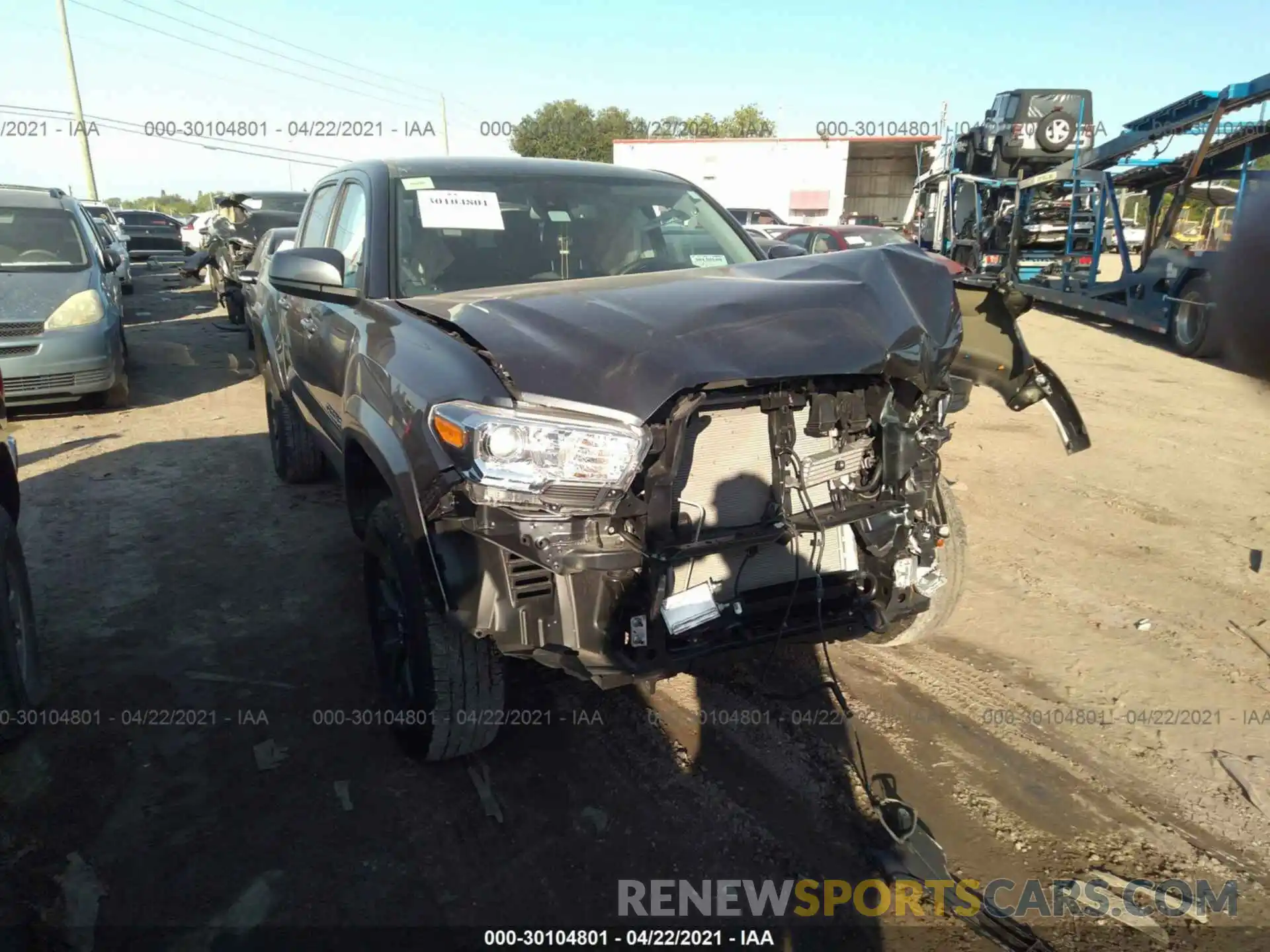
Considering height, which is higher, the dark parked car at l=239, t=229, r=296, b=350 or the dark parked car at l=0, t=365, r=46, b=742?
the dark parked car at l=239, t=229, r=296, b=350

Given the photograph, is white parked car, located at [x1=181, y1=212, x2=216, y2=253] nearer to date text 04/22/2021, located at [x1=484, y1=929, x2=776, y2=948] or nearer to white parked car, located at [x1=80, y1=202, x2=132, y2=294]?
white parked car, located at [x1=80, y1=202, x2=132, y2=294]

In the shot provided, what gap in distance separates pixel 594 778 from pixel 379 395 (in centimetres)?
143

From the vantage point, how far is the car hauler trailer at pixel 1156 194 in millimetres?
9953

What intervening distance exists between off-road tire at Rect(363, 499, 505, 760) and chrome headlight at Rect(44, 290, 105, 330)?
20.3ft

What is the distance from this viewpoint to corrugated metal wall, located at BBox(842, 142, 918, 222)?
1133 inches

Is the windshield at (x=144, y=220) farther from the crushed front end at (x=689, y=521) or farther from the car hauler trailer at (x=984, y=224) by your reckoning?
the crushed front end at (x=689, y=521)

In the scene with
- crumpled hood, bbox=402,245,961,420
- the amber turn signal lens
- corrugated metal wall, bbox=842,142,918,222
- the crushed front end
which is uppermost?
corrugated metal wall, bbox=842,142,918,222

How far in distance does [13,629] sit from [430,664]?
5.29 feet

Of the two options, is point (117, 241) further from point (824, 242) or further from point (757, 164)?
point (757, 164)

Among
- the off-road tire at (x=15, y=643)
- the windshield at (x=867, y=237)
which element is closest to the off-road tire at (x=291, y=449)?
the off-road tire at (x=15, y=643)

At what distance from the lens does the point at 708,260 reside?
3.84m

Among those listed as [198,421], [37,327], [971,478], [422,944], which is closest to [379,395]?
[422,944]

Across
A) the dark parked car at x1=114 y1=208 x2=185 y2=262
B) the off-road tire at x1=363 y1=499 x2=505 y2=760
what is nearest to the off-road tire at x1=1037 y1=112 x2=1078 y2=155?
the off-road tire at x1=363 y1=499 x2=505 y2=760

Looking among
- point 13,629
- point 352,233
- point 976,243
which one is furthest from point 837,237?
point 13,629
